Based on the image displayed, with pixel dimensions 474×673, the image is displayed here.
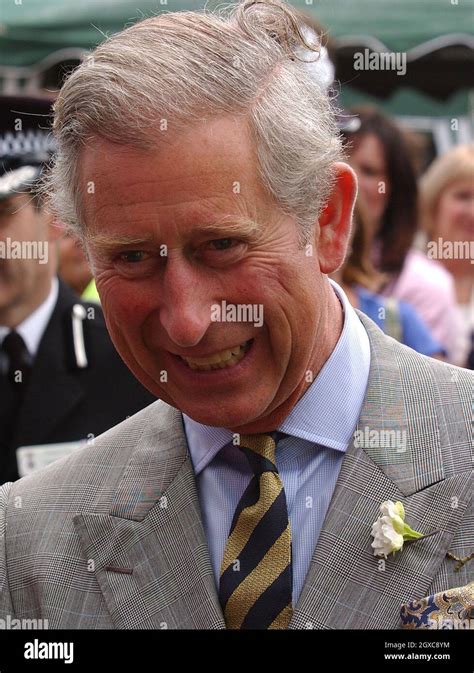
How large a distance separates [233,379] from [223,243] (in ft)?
0.70

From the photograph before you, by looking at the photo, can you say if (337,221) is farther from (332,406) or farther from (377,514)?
(377,514)

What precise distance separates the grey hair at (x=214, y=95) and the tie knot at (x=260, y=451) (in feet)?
1.11

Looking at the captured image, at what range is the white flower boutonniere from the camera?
1.80 metres

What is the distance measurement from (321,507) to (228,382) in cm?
27

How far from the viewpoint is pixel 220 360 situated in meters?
1.81

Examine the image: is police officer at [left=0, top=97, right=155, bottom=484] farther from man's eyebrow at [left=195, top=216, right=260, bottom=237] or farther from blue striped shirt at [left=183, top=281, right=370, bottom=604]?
man's eyebrow at [left=195, top=216, right=260, bottom=237]

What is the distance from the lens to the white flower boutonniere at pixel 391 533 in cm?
180

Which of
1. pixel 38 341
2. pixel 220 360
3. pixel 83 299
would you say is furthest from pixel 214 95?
pixel 83 299

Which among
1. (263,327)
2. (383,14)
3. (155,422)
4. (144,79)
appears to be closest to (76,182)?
(144,79)

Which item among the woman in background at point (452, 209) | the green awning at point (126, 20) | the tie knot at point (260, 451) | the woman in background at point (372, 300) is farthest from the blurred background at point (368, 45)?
the tie knot at point (260, 451)

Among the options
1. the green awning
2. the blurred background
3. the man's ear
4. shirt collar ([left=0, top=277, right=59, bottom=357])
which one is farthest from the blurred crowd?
the man's ear

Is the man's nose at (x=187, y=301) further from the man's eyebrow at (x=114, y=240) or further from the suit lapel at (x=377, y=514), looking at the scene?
the suit lapel at (x=377, y=514)

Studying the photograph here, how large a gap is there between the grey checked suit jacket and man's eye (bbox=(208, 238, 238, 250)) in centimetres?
38
